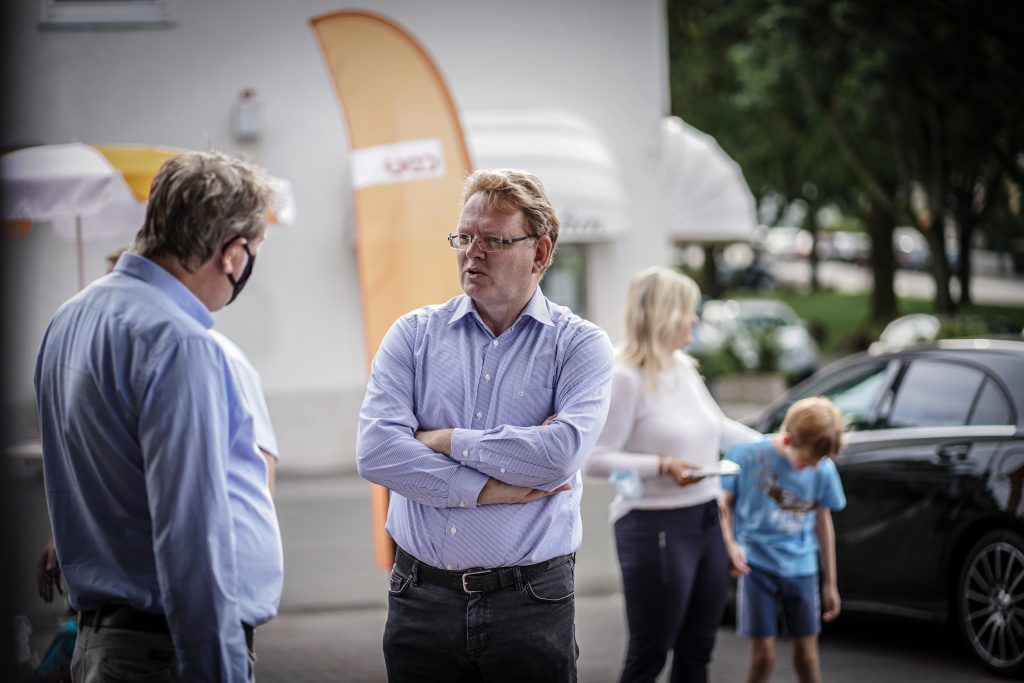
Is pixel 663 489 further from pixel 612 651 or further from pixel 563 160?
pixel 563 160

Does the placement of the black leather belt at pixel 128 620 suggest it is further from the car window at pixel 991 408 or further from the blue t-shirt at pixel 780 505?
the car window at pixel 991 408

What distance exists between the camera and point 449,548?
128 inches

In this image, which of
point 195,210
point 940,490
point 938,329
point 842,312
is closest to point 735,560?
point 940,490

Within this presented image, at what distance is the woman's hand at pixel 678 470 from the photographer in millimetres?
4656

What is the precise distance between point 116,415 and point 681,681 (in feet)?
9.55

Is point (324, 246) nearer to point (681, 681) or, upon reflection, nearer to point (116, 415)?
point (681, 681)

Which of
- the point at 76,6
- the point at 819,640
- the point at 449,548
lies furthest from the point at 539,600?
the point at 76,6

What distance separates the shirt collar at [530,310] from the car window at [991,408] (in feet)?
12.8

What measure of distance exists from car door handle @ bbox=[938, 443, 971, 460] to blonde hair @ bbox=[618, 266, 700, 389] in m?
2.37

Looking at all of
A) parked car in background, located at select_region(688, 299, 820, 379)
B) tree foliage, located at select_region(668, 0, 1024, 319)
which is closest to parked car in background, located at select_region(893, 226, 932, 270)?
tree foliage, located at select_region(668, 0, 1024, 319)

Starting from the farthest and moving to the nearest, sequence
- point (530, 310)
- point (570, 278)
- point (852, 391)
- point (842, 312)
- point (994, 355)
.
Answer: point (842, 312)
point (570, 278)
point (852, 391)
point (994, 355)
point (530, 310)

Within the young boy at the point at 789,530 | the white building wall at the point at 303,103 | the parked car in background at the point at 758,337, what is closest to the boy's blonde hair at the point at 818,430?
the young boy at the point at 789,530

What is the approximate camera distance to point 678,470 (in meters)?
A: 4.69

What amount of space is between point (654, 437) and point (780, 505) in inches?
31.7
